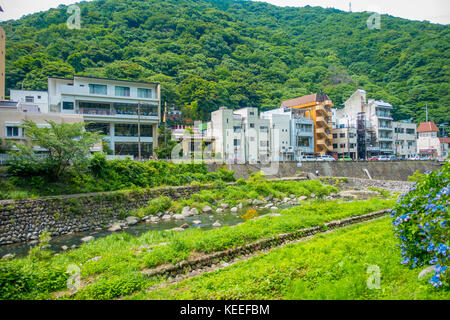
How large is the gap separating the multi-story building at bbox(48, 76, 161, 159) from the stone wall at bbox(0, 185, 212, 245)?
1405 cm

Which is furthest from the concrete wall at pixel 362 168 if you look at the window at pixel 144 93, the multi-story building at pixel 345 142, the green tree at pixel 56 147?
the green tree at pixel 56 147

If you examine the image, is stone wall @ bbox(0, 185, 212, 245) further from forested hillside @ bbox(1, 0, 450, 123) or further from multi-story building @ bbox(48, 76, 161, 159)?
forested hillside @ bbox(1, 0, 450, 123)

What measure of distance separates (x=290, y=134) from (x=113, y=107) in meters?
29.8

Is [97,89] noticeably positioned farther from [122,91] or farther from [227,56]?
[227,56]

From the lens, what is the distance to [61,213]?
1614 centimetres

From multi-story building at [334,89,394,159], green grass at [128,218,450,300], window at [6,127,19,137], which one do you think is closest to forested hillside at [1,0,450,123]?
multi-story building at [334,89,394,159]

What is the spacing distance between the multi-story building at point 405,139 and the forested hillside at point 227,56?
34.5ft

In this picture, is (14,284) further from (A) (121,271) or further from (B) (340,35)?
(B) (340,35)

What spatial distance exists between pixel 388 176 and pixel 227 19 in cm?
8759

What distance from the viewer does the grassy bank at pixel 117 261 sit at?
231 inches

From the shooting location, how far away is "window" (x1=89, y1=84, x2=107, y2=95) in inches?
1293

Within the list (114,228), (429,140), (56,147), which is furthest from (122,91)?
(429,140)

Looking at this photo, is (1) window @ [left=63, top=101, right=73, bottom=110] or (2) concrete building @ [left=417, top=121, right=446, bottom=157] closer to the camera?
(1) window @ [left=63, top=101, right=73, bottom=110]
